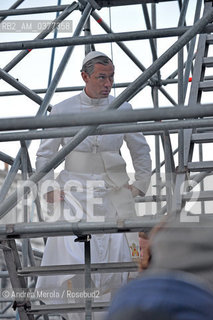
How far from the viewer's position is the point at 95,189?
5.12 meters

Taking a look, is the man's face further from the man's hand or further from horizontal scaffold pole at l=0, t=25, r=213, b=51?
the man's hand

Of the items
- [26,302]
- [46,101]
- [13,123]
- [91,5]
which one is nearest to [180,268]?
[13,123]

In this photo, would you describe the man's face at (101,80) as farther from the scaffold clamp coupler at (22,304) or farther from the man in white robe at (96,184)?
the scaffold clamp coupler at (22,304)

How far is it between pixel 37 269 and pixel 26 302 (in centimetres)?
36

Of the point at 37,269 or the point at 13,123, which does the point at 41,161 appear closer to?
the point at 37,269

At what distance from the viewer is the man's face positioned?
17.4 feet

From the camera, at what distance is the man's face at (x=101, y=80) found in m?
5.29

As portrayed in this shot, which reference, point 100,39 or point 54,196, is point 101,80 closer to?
point 100,39

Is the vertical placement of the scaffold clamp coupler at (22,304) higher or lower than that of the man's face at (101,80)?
lower

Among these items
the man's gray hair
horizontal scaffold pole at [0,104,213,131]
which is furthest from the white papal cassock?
horizontal scaffold pole at [0,104,213,131]

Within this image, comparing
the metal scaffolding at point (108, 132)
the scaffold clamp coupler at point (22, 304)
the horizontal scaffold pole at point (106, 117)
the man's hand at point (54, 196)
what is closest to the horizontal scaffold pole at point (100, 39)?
the metal scaffolding at point (108, 132)

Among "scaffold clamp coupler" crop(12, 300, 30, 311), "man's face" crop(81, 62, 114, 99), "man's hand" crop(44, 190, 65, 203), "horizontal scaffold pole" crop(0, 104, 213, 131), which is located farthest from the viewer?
"man's face" crop(81, 62, 114, 99)

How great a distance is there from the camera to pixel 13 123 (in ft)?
10.3

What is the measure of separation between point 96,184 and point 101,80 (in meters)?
0.71
